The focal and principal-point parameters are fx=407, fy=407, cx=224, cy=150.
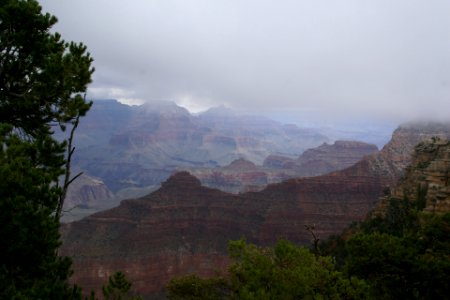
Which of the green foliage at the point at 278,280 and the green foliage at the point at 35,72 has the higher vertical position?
the green foliage at the point at 35,72

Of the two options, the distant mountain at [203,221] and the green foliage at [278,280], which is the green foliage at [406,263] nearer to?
the green foliage at [278,280]

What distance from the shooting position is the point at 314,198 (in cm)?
11262

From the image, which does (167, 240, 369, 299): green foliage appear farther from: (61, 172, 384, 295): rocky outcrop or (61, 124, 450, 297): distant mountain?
A: (61, 124, 450, 297): distant mountain

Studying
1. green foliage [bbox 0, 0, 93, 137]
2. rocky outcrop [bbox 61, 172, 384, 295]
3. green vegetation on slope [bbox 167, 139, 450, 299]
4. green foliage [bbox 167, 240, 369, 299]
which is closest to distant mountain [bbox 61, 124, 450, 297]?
rocky outcrop [bbox 61, 172, 384, 295]

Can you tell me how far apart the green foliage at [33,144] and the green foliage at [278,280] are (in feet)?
20.4

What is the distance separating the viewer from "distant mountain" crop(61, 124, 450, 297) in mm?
87250

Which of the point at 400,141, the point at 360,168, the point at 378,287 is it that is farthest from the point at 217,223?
the point at 378,287

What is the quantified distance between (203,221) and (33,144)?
97.7 metres

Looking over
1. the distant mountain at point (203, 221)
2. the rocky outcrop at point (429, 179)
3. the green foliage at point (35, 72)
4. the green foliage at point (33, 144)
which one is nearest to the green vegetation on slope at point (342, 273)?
the green foliage at point (33, 144)

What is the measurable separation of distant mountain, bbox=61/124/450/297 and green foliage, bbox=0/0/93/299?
7314 centimetres

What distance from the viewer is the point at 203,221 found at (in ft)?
359

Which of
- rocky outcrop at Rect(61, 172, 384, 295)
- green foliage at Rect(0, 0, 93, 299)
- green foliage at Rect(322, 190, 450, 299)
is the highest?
green foliage at Rect(0, 0, 93, 299)

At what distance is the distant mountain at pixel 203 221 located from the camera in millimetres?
87250

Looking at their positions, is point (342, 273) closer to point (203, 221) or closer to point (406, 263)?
point (406, 263)
